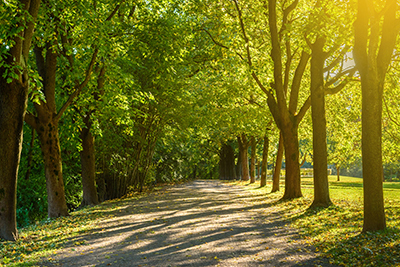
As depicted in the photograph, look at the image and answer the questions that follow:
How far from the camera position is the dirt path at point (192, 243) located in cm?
632

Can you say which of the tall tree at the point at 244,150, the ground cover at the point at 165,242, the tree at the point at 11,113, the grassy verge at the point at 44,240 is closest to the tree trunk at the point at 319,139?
the ground cover at the point at 165,242

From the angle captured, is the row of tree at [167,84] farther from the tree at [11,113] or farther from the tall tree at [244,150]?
the tall tree at [244,150]

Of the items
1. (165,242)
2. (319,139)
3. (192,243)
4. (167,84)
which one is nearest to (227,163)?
(167,84)

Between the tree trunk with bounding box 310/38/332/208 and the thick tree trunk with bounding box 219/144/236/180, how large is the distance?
28175 mm

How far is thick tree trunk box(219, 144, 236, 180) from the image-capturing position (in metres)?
41.2

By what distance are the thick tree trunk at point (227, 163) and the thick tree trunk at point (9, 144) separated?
110 ft

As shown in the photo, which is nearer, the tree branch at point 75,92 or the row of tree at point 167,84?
the row of tree at point 167,84

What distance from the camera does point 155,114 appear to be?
20.8 meters

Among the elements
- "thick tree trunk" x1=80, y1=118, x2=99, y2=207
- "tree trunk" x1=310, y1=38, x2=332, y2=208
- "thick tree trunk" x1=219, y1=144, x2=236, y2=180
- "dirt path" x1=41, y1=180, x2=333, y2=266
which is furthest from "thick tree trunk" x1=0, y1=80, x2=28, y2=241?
"thick tree trunk" x1=219, y1=144, x2=236, y2=180

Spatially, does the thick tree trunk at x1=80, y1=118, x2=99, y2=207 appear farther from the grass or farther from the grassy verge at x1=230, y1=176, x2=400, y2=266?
the grassy verge at x1=230, y1=176, x2=400, y2=266

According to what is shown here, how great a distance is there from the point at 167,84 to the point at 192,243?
11609mm

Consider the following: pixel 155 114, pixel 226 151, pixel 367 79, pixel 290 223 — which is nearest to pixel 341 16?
pixel 367 79

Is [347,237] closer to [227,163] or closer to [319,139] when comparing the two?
Result: [319,139]

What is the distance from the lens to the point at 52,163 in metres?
11.7
